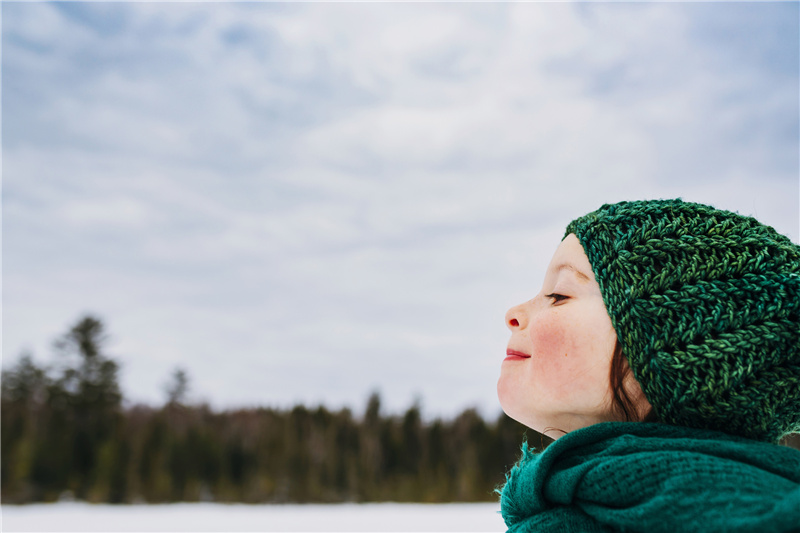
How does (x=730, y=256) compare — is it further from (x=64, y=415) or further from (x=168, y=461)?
(x=64, y=415)

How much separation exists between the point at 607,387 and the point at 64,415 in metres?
5.61

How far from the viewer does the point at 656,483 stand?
0.71m

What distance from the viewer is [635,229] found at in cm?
91

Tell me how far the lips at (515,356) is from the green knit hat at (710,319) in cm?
17

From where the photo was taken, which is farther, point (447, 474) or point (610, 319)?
point (447, 474)

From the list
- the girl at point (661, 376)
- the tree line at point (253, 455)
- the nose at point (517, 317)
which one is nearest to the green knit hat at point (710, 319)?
the girl at point (661, 376)

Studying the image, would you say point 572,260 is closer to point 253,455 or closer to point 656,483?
point 656,483

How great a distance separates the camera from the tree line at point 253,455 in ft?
16.1

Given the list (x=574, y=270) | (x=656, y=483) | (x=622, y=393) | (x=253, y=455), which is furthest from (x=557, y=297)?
(x=253, y=455)

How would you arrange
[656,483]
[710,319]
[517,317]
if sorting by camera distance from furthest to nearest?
[517,317], [710,319], [656,483]

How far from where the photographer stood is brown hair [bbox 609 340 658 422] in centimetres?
89

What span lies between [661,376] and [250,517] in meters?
4.58

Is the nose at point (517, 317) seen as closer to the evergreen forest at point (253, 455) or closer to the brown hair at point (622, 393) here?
the brown hair at point (622, 393)

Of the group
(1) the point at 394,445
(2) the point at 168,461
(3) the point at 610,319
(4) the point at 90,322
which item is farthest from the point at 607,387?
(4) the point at 90,322
